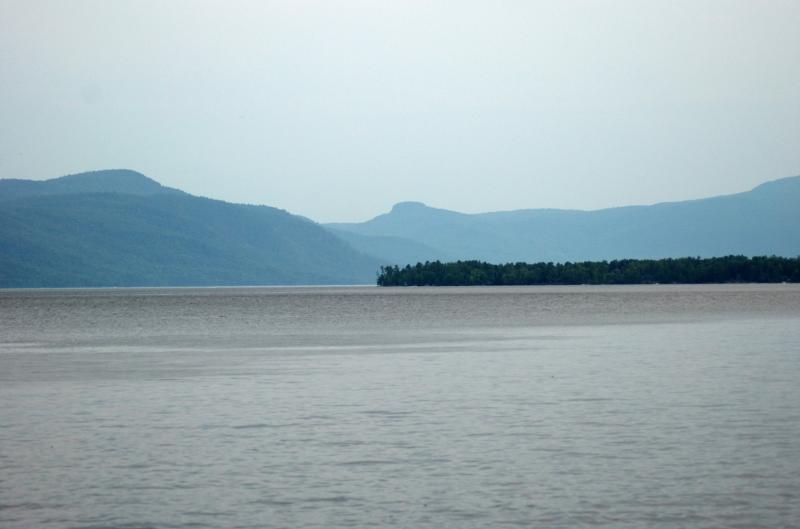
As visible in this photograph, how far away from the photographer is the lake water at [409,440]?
1444 cm

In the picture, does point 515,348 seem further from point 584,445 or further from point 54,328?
point 54,328

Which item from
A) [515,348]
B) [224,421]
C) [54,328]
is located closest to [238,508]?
[224,421]

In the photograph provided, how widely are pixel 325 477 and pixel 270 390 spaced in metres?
11.7

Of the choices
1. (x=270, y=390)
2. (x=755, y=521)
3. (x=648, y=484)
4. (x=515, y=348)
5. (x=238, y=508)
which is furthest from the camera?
(x=515, y=348)

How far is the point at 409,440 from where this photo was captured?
766 inches

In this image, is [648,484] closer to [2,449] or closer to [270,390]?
[2,449]

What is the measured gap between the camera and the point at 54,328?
71562mm

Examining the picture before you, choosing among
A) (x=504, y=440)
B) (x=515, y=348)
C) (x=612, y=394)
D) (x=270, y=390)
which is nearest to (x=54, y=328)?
(x=515, y=348)

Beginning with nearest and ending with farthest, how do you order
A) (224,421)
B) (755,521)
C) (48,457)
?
(755,521), (48,457), (224,421)

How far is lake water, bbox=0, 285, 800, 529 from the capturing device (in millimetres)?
14438

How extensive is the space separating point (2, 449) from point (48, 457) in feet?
4.22

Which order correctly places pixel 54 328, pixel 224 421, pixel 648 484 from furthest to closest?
pixel 54 328
pixel 224 421
pixel 648 484

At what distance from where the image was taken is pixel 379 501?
48.8 ft

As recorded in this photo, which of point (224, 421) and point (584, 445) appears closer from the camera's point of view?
point (584, 445)
